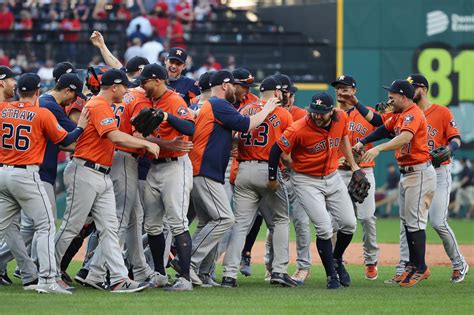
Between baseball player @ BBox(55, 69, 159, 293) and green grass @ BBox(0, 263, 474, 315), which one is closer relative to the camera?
green grass @ BBox(0, 263, 474, 315)

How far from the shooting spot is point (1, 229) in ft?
29.0

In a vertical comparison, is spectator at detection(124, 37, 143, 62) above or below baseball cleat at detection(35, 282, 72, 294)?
above

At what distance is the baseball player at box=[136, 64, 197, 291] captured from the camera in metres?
8.98

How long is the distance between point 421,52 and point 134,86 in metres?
12.7

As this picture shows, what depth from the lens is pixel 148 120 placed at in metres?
8.63

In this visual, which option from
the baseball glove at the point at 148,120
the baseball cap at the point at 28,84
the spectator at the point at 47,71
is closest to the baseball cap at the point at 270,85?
the baseball glove at the point at 148,120

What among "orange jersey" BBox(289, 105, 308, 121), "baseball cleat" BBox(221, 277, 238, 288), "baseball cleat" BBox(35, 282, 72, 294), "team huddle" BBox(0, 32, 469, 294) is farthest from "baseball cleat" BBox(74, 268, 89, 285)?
"orange jersey" BBox(289, 105, 308, 121)

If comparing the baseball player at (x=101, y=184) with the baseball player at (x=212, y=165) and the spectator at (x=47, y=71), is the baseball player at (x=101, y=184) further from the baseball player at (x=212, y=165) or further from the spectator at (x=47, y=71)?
the spectator at (x=47, y=71)

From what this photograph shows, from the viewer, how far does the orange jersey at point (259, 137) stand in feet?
32.4

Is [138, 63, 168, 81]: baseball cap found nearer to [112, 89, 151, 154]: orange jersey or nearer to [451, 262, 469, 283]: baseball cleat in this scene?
[112, 89, 151, 154]: orange jersey

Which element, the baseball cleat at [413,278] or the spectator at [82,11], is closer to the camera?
the baseball cleat at [413,278]

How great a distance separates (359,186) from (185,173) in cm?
182

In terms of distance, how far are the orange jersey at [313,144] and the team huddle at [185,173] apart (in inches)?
0.5

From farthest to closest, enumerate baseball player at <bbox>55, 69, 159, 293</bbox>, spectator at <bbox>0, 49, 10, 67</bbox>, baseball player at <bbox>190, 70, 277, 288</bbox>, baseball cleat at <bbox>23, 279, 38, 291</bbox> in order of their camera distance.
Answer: spectator at <bbox>0, 49, 10, 67</bbox>
baseball player at <bbox>190, 70, 277, 288</bbox>
baseball cleat at <bbox>23, 279, 38, 291</bbox>
baseball player at <bbox>55, 69, 159, 293</bbox>
